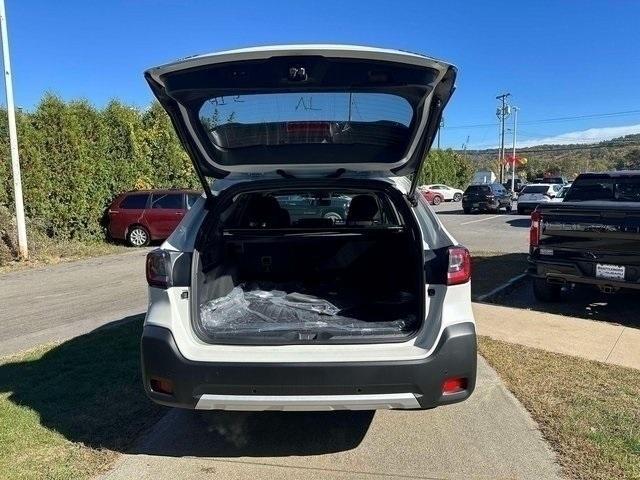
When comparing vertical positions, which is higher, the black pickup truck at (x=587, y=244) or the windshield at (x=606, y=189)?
the windshield at (x=606, y=189)

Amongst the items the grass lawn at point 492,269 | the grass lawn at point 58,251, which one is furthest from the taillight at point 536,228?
the grass lawn at point 58,251

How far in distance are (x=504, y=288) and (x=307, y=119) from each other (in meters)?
5.27

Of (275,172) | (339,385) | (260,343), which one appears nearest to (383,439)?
(339,385)

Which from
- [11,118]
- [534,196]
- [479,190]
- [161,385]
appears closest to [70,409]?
[161,385]

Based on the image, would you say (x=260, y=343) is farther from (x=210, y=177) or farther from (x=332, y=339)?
(x=210, y=177)

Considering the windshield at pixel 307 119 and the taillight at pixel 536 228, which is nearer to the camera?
the windshield at pixel 307 119

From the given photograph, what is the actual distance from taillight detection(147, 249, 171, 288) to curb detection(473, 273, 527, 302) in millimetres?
4935

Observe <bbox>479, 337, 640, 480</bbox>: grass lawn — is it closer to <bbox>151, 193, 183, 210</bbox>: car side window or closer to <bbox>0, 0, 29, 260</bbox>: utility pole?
<bbox>0, 0, 29, 260</bbox>: utility pole

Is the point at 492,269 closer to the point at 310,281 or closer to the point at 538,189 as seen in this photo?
the point at 310,281

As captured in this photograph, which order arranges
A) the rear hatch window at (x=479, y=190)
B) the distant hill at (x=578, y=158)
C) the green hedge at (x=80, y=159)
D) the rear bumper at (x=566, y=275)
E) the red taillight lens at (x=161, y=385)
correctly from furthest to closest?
the distant hill at (x=578, y=158) < the rear hatch window at (x=479, y=190) < the green hedge at (x=80, y=159) < the rear bumper at (x=566, y=275) < the red taillight lens at (x=161, y=385)

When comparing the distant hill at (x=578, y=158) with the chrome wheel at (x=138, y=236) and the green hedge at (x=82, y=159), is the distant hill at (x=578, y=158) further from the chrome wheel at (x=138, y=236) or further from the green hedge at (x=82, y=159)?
the chrome wheel at (x=138, y=236)

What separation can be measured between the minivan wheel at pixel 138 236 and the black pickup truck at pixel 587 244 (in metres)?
10.6

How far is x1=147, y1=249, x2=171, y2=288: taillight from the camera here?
313cm

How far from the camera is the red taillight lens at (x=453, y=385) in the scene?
9.64 feet
